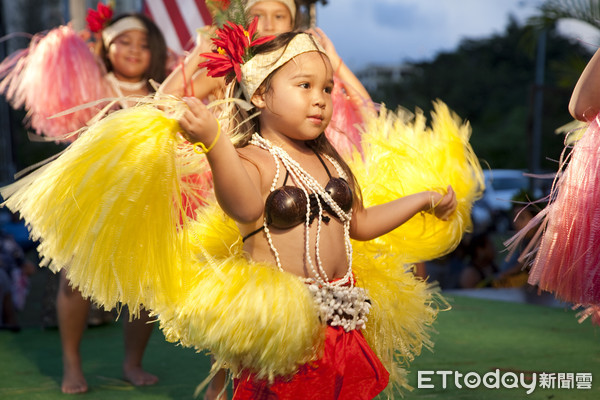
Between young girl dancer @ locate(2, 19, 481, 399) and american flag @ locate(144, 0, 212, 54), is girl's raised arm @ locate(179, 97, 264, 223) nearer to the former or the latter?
young girl dancer @ locate(2, 19, 481, 399)

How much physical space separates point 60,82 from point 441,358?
2.45 m

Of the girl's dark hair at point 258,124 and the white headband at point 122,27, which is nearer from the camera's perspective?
the girl's dark hair at point 258,124

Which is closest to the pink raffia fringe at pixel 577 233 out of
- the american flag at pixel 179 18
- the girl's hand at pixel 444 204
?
the girl's hand at pixel 444 204

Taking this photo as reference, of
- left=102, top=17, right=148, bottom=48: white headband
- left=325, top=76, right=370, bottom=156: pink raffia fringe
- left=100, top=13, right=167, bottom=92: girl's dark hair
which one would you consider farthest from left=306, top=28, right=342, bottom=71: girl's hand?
left=102, top=17, right=148, bottom=48: white headband

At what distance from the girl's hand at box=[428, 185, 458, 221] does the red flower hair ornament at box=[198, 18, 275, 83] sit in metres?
0.80

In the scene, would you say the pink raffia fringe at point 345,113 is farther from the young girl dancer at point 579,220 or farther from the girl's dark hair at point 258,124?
the young girl dancer at point 579,220

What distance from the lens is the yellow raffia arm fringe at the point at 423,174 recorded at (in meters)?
2.63

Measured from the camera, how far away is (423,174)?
2.64 metres

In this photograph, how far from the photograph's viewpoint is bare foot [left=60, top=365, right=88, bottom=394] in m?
3.39

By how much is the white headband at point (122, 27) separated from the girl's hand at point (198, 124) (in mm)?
2042

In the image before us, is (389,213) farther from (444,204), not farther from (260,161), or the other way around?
(260,161)

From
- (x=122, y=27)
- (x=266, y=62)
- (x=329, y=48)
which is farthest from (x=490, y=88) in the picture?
(x=266, y=62)

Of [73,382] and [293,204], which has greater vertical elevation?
[293,204]

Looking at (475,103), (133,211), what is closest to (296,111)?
(133,211)
